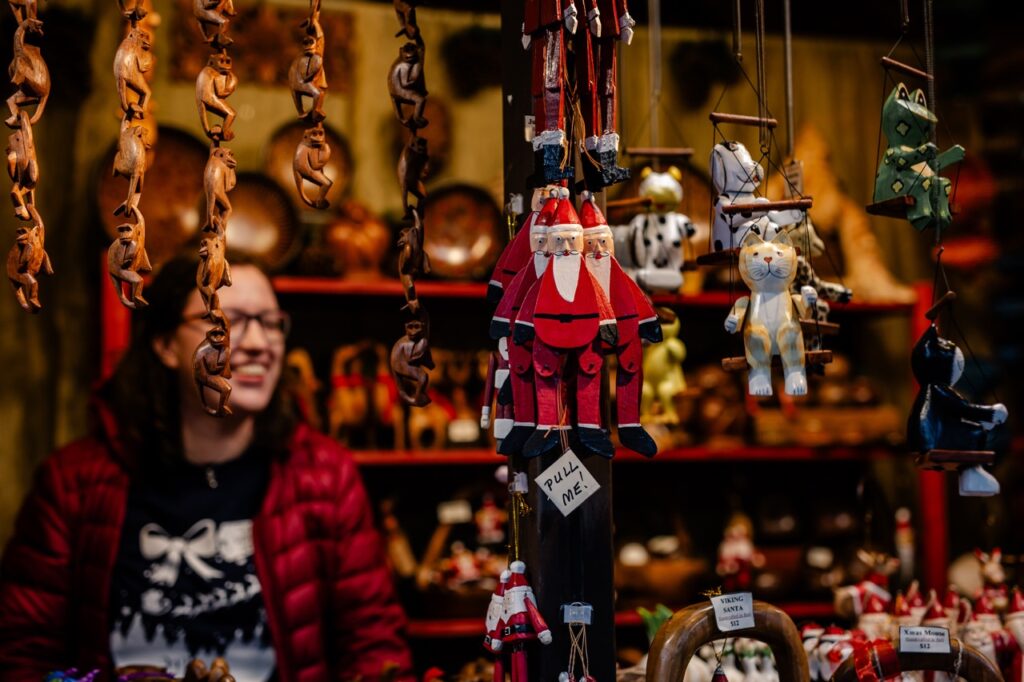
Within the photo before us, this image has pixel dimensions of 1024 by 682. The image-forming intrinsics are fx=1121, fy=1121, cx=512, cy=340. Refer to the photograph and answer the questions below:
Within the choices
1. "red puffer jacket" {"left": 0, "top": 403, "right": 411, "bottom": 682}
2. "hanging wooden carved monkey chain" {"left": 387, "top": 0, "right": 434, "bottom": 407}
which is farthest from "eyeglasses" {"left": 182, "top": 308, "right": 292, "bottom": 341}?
"hanging wooden carved monkey chain" {"left": 387, "top": 0, "right": 434, "bottom": 407}

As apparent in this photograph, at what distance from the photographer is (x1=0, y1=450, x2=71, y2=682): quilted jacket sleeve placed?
230cm

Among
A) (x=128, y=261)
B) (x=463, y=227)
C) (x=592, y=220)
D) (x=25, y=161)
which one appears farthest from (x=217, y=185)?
(x=463, y=227)

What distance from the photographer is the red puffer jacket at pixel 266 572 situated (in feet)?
7.60

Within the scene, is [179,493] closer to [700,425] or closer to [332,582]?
[332,582]

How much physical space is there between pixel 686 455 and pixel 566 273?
7.40ft

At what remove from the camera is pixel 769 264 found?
60.1 inches

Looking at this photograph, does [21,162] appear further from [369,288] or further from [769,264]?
[369,288]

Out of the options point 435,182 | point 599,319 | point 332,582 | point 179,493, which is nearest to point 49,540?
point 179,493

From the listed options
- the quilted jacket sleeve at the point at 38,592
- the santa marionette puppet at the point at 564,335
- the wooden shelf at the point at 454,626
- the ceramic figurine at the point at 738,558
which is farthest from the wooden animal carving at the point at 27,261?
the ceramic figurine at the point at 738,558

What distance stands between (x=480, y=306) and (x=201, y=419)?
136 centimetres

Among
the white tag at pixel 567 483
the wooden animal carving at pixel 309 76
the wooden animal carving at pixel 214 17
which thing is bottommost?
the white tag at pixel 567 483

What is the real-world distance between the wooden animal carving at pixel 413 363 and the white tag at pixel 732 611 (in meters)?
0.47

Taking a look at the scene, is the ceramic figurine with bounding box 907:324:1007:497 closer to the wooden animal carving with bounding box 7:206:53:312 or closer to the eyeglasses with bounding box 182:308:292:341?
the wooden animal carving with bounding box 7:206:53:312

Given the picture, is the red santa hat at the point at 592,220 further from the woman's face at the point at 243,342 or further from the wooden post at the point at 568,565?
the woman's face at the point at 243,342
